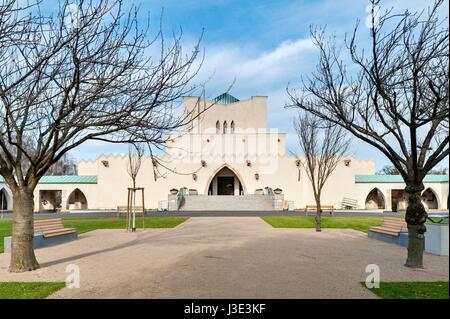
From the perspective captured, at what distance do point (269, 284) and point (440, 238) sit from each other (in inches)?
278

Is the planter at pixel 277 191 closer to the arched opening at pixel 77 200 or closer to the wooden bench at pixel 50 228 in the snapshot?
the arched opening at pixel 77 200

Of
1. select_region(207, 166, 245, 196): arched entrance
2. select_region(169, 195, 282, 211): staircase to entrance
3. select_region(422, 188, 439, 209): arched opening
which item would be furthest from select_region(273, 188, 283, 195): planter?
select_region(422, 188, 439, 209): arched opening

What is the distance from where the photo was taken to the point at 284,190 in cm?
4469

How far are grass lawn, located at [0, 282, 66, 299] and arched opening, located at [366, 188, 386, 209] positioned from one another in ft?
144

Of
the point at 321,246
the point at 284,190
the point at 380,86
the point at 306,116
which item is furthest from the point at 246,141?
the point at 380,86

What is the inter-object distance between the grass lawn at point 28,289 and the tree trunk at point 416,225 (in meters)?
7.79

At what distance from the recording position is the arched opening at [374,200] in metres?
46.2

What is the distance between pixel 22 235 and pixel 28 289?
2246 mm

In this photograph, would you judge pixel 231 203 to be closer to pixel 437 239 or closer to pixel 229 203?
pixel 229 203

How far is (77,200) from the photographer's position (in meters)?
48.6

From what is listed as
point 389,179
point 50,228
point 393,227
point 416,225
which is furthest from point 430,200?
point 50,228

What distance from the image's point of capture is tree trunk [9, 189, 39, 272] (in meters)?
8.72

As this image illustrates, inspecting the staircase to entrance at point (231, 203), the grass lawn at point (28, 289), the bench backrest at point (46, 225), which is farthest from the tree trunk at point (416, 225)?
the staircase to entrance at point (231, 203)
